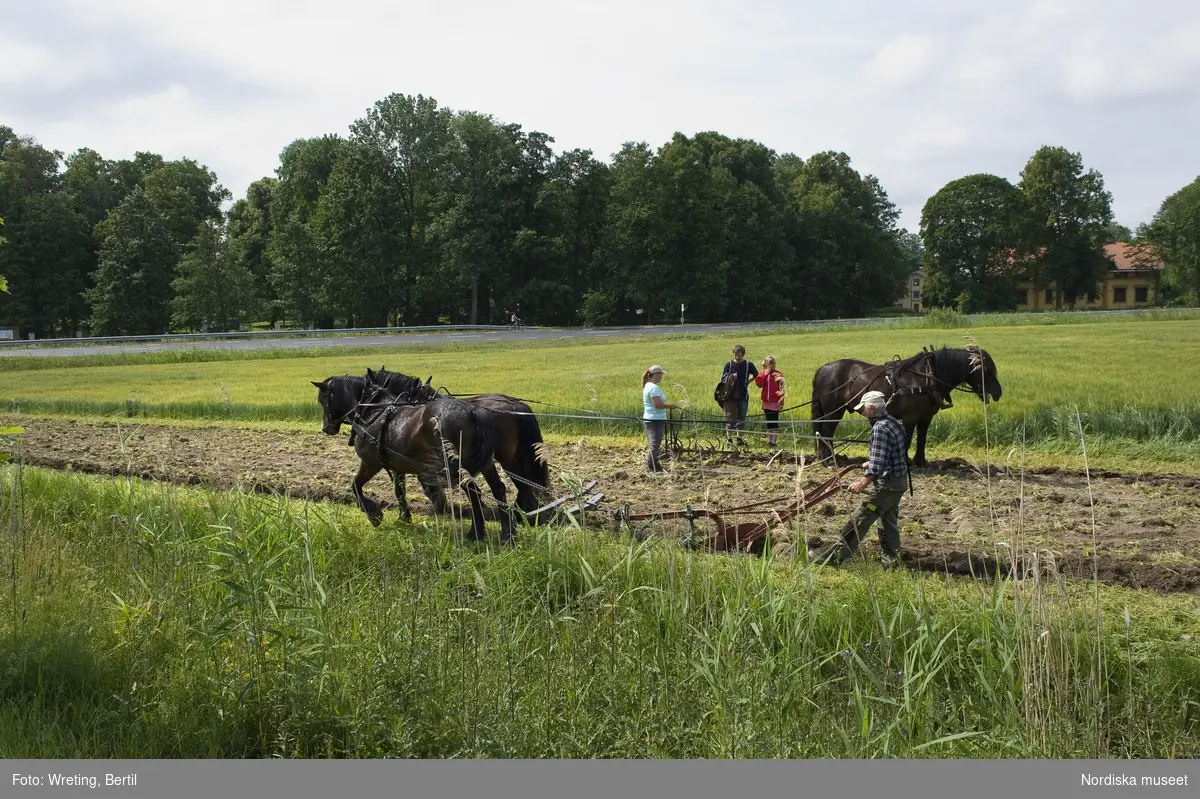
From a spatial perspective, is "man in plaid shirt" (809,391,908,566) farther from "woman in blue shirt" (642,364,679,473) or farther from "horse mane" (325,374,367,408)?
"horse mane" (325,374,367,408)

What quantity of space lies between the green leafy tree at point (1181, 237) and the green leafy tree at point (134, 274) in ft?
241

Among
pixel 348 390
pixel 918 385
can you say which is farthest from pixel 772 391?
pixel 348 390

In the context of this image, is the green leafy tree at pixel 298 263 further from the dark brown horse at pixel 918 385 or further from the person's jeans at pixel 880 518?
the person's jeans at pixel 880 518

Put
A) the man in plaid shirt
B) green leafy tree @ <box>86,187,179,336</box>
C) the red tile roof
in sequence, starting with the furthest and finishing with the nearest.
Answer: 1. the red tile roof
2. green leafy tree @ <box>86,187,179,336</box>
3. the man in plaid shirt

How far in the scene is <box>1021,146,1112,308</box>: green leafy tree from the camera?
7056 centimetres

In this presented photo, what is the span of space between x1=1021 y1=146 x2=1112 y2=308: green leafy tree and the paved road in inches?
1205

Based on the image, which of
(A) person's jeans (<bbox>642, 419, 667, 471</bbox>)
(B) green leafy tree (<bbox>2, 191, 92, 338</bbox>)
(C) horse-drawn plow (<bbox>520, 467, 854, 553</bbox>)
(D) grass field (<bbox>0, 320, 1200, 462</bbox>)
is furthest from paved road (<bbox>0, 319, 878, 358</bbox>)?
(C) horse-drawn plow (<bbox>520, 467, 854, 553</bbox>)

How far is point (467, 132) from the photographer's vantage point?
2490 inches

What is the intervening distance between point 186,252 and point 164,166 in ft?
45.1

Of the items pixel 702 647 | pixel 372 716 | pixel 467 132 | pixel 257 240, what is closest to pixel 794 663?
pixel 702 647

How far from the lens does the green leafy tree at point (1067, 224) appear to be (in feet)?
232

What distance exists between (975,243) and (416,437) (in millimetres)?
73603

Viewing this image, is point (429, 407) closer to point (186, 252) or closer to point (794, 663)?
point (794, 663)

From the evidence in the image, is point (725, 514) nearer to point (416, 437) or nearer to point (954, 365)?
point (416, 437)
